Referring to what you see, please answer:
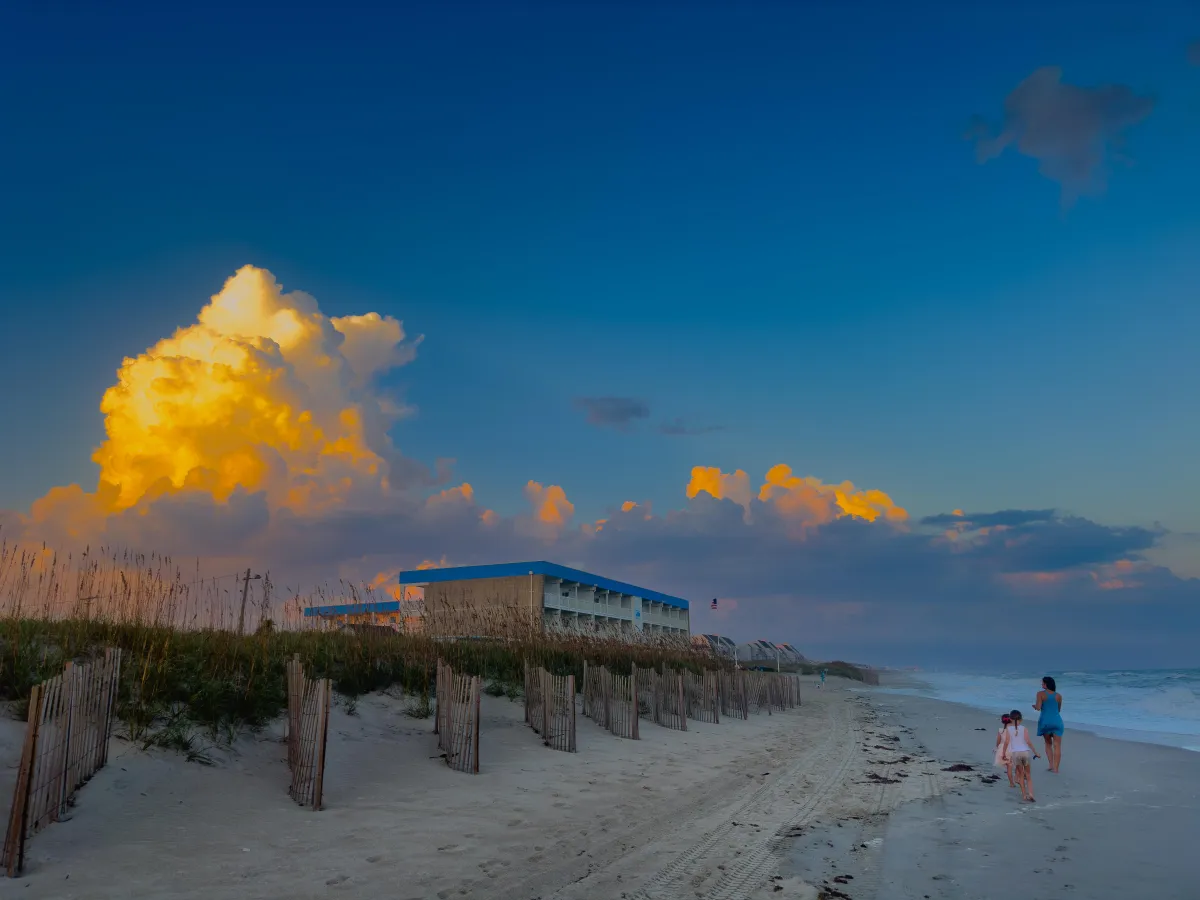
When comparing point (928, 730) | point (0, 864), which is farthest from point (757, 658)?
point (0, 864)

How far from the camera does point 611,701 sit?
1423 centimetres

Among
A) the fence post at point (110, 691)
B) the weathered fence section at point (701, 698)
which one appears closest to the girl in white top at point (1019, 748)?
the weathered fence section at point (701, 698)

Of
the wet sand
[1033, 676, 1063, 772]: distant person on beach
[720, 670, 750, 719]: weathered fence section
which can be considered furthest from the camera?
[720, 670, 750, 719]: weathered fence section

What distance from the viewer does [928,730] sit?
68.1 feet

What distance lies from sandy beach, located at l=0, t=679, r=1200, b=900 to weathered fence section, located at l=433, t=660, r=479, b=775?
246 millimetres

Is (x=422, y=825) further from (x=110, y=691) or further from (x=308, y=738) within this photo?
(x=110, y=691)

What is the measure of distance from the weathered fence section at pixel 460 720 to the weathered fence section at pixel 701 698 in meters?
9.20

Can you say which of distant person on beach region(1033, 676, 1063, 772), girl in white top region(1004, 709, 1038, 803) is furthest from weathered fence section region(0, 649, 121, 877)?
distant person on beach region(1033, 676, 1063, 772)

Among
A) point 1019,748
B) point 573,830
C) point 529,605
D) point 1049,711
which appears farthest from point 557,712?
point 529,605

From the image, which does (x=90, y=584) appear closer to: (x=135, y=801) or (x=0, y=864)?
(x=135, y=801)

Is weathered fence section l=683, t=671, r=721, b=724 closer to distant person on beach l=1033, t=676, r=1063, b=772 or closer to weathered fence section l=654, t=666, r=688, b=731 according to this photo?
weathered fence section l=654, t=666, r=688, b=731

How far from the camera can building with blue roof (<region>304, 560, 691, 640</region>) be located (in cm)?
1741

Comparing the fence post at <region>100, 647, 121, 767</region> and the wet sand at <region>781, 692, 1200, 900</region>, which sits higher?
the fence post at <region>100, 647, 121, 767</region>

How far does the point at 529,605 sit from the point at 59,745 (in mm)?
26525
